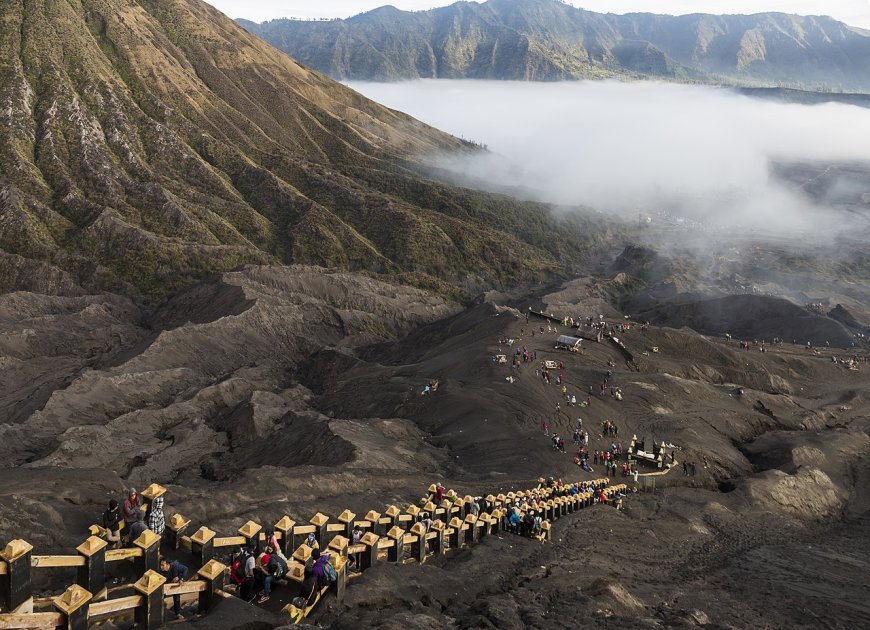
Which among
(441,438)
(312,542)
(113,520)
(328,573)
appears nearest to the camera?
(328,573)

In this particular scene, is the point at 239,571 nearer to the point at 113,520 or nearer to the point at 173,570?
the point at 173,570

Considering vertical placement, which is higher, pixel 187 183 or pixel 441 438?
pixel 187 183

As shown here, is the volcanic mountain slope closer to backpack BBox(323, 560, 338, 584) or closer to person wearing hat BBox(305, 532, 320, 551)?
backpack BBox(323, 560, 338, 584)

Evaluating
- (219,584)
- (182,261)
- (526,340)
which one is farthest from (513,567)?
(182,261)

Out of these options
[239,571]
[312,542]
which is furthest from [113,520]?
[312,542]

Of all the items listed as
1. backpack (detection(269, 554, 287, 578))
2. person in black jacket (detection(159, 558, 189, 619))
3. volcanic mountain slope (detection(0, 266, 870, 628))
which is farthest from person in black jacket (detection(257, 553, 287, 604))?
person in black jacket (detection(159, 558, 189, 619))

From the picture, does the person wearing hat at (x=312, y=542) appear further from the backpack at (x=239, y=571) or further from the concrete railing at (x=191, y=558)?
the backpack at (x=239, y=571)

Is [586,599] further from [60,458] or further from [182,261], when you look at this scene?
[182,261]
